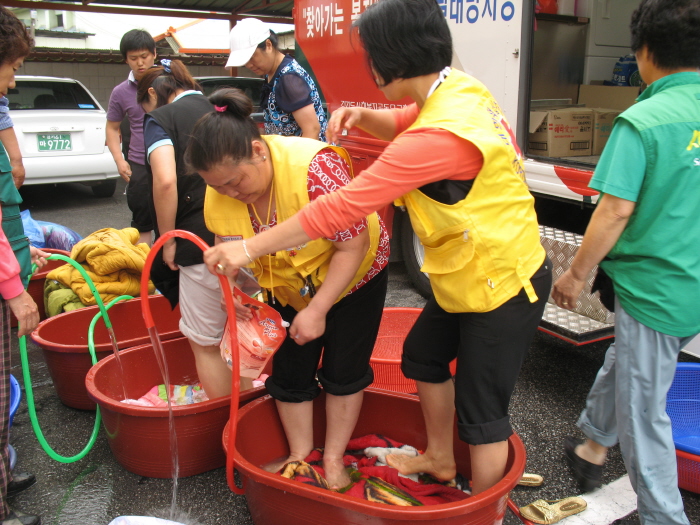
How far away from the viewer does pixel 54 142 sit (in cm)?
733

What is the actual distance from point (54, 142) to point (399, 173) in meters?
7.05

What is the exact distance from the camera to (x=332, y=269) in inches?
72.9

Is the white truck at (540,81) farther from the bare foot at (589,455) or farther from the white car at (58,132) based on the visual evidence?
the white car at (58,132)

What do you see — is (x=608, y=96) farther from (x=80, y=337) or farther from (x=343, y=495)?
(x=80, y=337)

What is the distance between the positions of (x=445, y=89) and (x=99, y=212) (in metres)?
6.92

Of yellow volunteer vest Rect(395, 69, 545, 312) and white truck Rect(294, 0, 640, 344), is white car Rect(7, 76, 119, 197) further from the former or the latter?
yellow volunteer vest Rect(395, 69, 545, 312)

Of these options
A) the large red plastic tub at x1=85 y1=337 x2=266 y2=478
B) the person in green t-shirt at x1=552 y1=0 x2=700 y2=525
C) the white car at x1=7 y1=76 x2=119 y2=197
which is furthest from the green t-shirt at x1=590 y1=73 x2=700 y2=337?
the white car at x1=7 y1=76 x2=119 y2=197

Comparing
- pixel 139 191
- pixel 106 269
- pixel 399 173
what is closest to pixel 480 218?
pixel 399 173

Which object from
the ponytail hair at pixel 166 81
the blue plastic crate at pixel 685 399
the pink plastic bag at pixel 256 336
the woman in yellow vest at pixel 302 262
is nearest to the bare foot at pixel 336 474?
the woman in yellow vest at pixel 302 262

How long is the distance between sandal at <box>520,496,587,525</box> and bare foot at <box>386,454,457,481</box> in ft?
0.96

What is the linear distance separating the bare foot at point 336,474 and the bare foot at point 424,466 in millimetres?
194

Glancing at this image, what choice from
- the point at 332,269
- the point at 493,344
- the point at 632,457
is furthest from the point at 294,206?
the point at 632,457

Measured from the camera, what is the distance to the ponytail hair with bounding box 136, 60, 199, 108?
266 centimetres

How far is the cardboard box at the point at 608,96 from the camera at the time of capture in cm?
438
